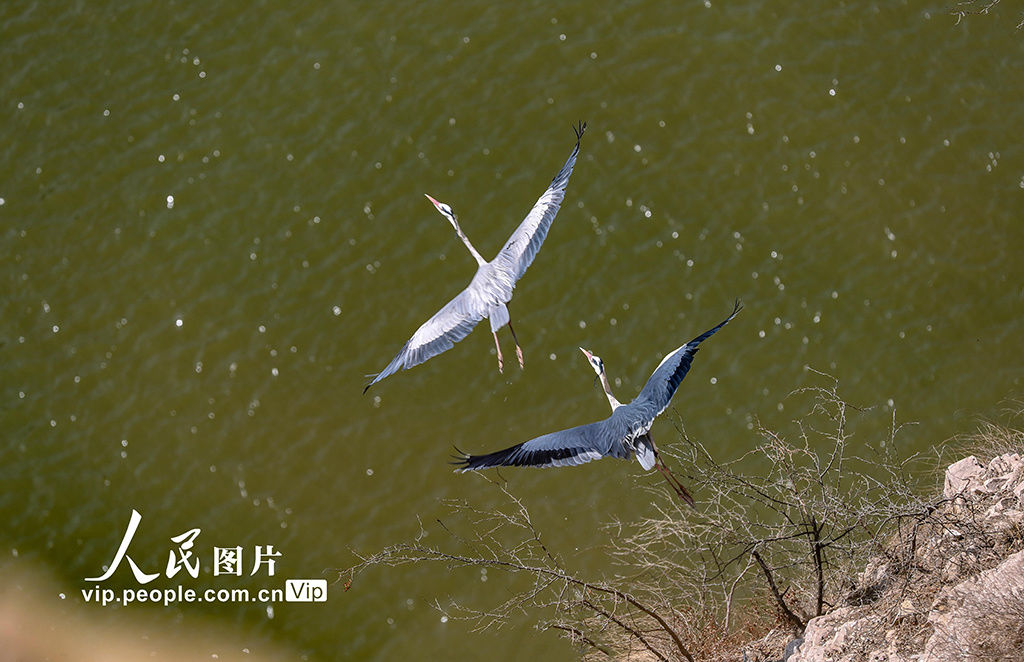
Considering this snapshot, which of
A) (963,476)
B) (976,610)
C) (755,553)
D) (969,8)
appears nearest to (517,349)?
(755,553)

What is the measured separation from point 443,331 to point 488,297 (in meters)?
0.69

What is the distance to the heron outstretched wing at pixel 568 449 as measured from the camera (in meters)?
13.1

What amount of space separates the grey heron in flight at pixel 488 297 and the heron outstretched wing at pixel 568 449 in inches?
86.7

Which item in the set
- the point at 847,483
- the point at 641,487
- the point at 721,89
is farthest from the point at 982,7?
the point at 641,487

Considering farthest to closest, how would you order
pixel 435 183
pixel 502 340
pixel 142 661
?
pixel 435 183
pixel 502 340
pixel 142 661

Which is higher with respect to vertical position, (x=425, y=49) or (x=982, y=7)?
(x=425, y=49)

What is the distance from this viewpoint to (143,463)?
17.4m

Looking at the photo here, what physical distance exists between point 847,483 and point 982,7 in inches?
331

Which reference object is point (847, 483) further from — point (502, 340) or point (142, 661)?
point (142, 661)

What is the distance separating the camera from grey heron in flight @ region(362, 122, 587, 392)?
1509 centimetres

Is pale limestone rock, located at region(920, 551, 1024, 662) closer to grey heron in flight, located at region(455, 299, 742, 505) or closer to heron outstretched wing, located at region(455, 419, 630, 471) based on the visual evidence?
grey heron in flight, located at region(455, 299, 742, 505)

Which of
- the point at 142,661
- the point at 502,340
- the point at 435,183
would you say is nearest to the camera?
the point at 142,661

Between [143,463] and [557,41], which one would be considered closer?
[143,463]

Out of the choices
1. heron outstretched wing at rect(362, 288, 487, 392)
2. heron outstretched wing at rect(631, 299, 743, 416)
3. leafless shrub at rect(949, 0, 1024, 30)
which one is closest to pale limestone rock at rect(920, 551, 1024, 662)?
heron outstretched wing at rect(631, 299, 743, 416)
